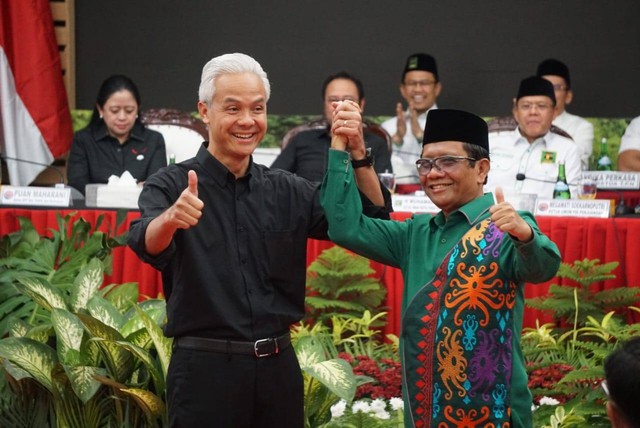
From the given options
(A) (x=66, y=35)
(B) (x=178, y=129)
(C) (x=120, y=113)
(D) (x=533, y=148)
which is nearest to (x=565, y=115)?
(D) (x=533, y=148)

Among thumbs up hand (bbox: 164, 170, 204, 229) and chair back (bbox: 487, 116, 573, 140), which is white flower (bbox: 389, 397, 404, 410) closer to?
thumbs up hand (bbox: 164, 170, 204, 229)

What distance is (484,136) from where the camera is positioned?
7.87 feet

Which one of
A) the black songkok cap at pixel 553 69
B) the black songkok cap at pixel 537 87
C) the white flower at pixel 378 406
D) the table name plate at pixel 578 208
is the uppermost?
the black songkok cap at pixel 553 69

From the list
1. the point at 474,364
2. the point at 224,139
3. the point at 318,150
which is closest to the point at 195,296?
the point at 224,139

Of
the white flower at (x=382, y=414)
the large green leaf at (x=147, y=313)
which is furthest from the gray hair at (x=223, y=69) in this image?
the white flower at (x=382, y=414)

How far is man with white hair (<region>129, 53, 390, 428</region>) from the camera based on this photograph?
2330 millimetres

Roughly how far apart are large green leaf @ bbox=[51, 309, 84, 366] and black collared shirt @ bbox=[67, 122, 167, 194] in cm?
275

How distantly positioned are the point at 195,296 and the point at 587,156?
4.65 metres

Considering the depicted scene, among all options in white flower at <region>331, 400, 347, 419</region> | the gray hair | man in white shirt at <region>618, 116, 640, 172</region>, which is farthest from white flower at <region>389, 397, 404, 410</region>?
man in white shirt at <region>618, 116, 640, 172</region>

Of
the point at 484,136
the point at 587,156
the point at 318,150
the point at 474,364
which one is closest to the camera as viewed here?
the point at 474,364

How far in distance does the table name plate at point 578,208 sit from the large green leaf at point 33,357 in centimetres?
235

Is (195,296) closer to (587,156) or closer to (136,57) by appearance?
(587,156)

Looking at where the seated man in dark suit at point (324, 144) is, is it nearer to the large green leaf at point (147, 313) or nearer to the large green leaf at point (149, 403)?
the large green leaf at point (147, 313)

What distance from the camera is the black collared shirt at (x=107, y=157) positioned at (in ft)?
19.8
